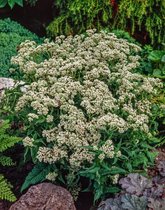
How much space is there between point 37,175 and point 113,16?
3.01m

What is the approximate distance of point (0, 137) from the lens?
4.42m

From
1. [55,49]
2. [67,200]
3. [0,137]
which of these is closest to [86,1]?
[55,49]

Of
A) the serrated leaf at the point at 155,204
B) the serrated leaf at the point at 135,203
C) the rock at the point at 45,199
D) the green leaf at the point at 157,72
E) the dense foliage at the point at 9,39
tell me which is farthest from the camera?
the dense foliage at the point at 9,39

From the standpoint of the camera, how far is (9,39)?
21.7ft

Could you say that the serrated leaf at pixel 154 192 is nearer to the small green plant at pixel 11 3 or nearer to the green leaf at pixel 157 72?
the green leaf at pixel 157 72

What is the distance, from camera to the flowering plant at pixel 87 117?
13.0 feet

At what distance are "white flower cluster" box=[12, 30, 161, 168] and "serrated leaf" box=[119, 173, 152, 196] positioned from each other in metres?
0.19

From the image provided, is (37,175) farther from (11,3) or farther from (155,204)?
(11,3)

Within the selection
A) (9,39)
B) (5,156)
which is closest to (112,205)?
(5,156)

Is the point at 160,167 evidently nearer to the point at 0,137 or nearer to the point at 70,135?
the point at 70,135

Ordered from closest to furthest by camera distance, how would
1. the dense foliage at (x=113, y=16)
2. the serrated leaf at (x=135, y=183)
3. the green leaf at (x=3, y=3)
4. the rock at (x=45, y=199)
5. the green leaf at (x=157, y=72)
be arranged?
the serrated leaf at (x=135, y=183), the rock at (x=45, y=199), the green leaf at (x=157, y=72), the dense foliage at (x=113, y=16), the green leaf at (x=3, y=3)

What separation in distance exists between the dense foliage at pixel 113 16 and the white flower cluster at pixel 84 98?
74.9 inches

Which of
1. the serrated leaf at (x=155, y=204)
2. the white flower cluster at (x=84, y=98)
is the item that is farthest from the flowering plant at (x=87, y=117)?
the serrated leaf at (x=155, y=204)

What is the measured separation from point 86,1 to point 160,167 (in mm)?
3058
